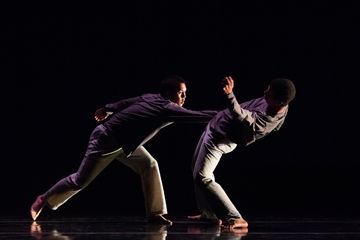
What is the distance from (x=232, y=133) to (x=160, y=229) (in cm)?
70

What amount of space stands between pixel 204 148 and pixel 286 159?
1877 millimetres

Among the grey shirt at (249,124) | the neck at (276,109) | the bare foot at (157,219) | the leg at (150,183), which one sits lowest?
the bare foot at (157,219)

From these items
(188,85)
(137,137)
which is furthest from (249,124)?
(188,85)

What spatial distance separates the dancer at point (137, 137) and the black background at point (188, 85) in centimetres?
115

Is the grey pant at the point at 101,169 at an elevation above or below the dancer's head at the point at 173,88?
below

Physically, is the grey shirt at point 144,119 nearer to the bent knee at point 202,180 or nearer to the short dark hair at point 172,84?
the short dark hair at point 172,84

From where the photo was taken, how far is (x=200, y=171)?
323 centimetres

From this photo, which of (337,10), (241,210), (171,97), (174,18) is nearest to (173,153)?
(241,210)

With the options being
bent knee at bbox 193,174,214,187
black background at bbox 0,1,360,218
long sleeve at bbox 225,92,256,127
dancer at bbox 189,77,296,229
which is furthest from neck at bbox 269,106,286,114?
black background at bbox 0,1,360,218

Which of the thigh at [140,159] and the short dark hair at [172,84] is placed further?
the thigh at [140,159]

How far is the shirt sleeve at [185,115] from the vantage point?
3.22 metres

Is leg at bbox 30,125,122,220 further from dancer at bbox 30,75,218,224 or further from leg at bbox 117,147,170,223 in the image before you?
leg at bbox 117,147,170,223

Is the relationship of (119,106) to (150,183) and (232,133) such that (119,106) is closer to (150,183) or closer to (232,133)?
(150,183)

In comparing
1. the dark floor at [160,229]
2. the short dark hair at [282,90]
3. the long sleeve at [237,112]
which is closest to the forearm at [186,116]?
Result: the long sleeve at [237,112]
